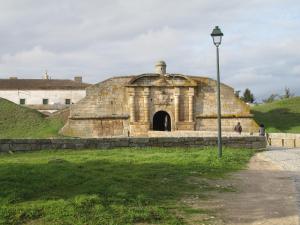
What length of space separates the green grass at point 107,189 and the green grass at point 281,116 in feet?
83.2

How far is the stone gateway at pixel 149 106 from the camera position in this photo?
34594 mm

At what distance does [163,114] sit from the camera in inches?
1495

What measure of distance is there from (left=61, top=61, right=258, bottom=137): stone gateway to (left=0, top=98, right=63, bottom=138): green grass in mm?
1725

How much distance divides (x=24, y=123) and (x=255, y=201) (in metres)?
30.2

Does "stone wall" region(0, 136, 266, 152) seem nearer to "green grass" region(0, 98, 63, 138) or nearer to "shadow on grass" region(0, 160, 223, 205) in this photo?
"shadow on grass" region(0, 160, 223, 205)

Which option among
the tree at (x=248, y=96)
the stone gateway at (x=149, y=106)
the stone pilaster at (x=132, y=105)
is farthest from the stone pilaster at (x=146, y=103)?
the tree at (x=248, y=96)

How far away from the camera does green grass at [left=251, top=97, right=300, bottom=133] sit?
37.3 m

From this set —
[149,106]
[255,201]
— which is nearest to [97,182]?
[255,201]

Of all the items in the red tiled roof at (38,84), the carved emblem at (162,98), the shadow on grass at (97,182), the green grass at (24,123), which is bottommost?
the shadow on grass at (97,182)

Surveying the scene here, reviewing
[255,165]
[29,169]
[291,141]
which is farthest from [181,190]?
[291,141]

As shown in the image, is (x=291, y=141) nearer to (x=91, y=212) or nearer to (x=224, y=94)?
(x=224, y=94)

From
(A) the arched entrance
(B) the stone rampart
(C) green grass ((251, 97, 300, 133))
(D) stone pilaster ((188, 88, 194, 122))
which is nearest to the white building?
(A) the arched entrance

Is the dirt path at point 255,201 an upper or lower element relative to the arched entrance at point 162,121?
lower

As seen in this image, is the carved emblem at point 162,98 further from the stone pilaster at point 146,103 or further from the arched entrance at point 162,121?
the arched entrance at point 162,121
